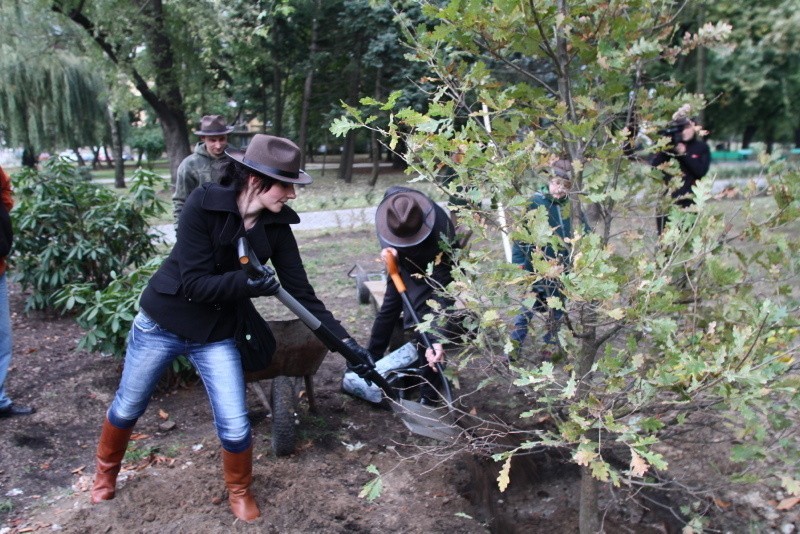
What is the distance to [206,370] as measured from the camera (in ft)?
10.3

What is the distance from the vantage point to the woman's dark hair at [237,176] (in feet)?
10.2

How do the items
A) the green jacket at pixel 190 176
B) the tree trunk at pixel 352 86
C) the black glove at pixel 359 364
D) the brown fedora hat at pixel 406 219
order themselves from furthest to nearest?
the tree trunk at pixel 352 86, the green jacket at pixel 190 176, the brown fedora hat at pixel 406 219, the black glove at pixel 359 364

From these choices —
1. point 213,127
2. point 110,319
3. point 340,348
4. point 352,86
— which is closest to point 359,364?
point 340,348

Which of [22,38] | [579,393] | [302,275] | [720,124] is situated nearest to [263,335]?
[302,275]

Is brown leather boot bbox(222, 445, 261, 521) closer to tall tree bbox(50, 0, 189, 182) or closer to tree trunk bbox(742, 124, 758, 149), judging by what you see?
tall tree bbox(50, 0, 189, 182)

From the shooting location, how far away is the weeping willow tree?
2256 centimetres

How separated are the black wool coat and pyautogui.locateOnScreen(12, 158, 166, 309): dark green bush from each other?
299cm

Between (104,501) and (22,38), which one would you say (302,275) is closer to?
(104,501)

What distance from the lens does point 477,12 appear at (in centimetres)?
254

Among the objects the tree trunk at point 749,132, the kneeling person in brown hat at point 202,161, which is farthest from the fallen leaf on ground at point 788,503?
the tree trunk at point 749,132

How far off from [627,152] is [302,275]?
1.56 m

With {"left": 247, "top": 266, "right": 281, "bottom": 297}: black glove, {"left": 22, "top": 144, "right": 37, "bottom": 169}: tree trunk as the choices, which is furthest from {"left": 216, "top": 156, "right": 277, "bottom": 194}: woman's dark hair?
{"left": 22, "top": 144, "right": 37, "bottom": 169}: tree trunk

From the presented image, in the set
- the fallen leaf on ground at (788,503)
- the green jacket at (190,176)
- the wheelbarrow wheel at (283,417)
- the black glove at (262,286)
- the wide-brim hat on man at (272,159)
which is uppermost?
the wide-brim hat on man at (272,159)

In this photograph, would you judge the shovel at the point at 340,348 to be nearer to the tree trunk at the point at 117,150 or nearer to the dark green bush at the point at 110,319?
the dark green bush at the point at 110,319
